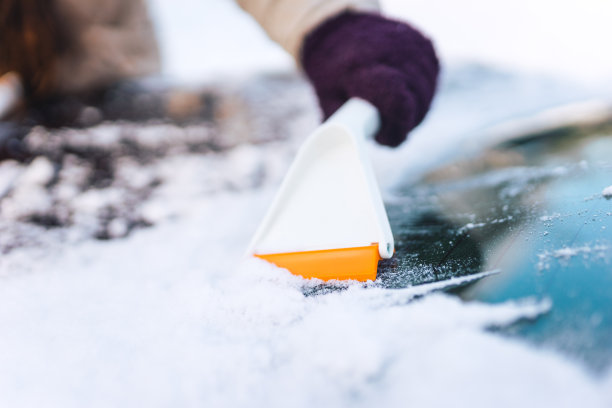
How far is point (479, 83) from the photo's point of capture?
1.64 meters

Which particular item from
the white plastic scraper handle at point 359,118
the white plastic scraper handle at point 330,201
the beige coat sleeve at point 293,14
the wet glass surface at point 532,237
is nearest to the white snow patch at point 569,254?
the wet glass surface at point 532,237

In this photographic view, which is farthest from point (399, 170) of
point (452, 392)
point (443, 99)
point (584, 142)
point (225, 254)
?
point (452, 392)

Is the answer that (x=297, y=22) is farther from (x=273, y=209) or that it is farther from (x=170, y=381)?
(x=170, y=381)

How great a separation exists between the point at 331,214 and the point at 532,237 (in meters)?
0.23

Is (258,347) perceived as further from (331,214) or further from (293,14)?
(293,14)

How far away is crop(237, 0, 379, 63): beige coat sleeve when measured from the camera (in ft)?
2.76

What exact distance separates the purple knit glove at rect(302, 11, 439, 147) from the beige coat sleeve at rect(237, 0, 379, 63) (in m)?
0.04

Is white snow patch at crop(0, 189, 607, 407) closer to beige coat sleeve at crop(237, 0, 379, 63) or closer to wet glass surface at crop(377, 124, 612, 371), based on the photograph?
wet glass surface at crop(377, 124, 612, 371)

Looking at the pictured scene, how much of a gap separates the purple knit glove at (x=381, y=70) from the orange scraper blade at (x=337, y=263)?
0.89ft

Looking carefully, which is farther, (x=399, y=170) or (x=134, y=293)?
(x=399, y=170)

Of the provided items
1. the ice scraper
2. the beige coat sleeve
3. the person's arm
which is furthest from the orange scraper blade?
the beige coat sleeve

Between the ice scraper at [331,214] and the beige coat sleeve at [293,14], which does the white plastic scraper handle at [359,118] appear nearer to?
the ice scraper at [331,214]

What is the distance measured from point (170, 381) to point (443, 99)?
1.39 metres

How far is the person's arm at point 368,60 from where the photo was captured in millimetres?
672
